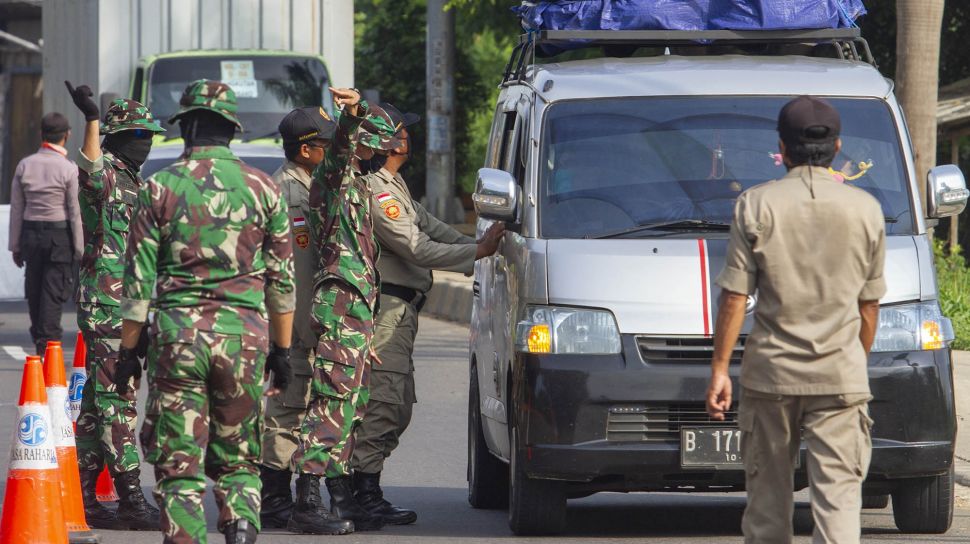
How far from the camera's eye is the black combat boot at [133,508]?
786cm

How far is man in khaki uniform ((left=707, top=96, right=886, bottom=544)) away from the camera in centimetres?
548

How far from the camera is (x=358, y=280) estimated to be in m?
7.61

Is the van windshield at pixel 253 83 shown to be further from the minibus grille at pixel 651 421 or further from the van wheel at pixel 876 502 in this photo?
the minibus grille at pixel 651 421

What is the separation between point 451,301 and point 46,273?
5.50 meters

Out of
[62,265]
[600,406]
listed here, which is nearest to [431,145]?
[62,265]

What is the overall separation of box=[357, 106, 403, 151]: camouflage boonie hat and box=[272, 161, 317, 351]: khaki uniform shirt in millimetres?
377

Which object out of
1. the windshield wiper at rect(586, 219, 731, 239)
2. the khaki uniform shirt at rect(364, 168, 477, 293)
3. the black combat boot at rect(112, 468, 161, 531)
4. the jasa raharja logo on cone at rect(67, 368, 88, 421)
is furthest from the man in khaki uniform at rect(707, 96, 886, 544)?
the jasa raharja logo on cone at rect(67, 368, 88, 421)

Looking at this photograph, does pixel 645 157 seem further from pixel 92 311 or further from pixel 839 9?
pixel 92 311

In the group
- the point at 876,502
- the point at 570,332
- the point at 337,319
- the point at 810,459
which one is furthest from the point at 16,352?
the point at 810,459

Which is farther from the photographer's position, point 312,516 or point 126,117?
point 126,117

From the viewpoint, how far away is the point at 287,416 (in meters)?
7.93

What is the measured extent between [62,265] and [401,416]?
7.09m

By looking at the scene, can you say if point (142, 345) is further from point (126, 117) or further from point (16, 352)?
point (16, 352)

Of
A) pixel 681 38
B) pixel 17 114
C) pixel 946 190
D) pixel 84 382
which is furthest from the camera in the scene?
pixel 17 114
